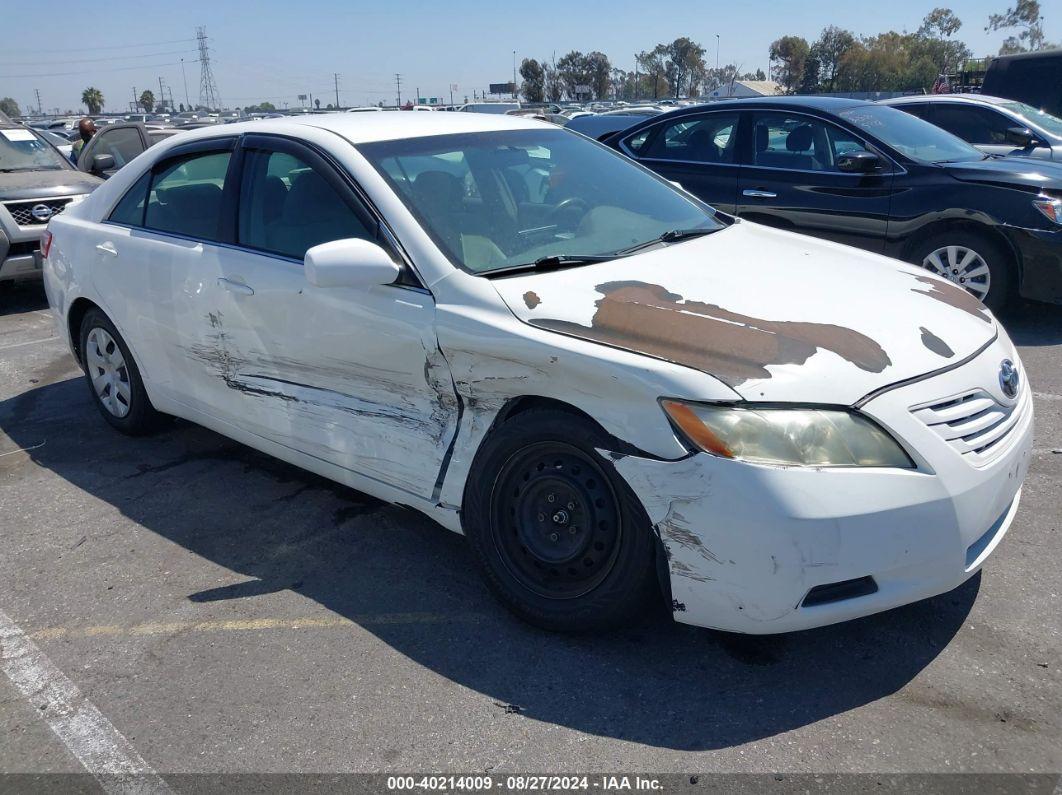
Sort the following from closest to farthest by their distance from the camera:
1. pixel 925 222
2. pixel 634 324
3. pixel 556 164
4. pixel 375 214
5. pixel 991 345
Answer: pixel 634 324 < pixel 991 345 < pixel 375 214 < pixel 556 164 < pixel 925 222

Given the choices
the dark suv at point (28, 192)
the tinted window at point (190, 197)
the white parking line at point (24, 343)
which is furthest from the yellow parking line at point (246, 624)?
the dark suv at point (28, 192)

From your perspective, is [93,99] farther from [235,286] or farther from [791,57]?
[235,286]

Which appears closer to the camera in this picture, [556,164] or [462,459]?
[462,459]

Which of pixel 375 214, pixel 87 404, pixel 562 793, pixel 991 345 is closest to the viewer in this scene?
pixel 562 793

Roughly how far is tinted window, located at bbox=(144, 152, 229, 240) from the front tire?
6.46 feet

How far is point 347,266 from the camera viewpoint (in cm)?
317

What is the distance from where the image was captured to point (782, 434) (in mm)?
2531

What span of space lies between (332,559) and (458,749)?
4.30ft

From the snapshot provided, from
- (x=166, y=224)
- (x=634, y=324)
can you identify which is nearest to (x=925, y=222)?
(x=634, y=324)

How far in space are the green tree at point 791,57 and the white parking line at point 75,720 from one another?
91.4 m

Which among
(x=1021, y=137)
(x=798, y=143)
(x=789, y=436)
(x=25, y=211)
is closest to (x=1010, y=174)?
(x=798, y=143)

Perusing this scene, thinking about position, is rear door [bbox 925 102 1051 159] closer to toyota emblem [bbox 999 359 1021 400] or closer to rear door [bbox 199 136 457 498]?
toyota emblem [bbox 999 359 1021 400]

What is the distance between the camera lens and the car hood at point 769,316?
264cm

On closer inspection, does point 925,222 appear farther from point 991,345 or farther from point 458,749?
point 458,749
